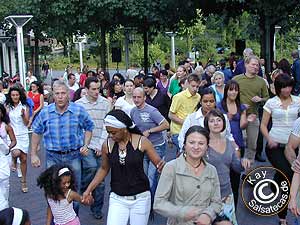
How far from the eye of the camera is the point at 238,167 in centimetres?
617

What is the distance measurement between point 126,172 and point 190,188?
117 centimetres

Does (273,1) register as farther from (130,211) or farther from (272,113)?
(130,211)

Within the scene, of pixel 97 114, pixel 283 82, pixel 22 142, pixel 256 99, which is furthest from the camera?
pixel 22 142

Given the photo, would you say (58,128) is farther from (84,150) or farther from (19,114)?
(19,114)

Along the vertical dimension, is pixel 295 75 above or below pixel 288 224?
above

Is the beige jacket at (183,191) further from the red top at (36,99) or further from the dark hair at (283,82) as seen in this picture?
the red top at (36,99)

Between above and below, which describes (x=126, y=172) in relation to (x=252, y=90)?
below

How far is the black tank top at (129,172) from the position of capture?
570 cm

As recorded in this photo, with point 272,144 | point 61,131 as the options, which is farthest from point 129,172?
point 272,144

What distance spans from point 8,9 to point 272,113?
970 inches

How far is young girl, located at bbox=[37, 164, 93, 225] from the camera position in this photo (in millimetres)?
6457

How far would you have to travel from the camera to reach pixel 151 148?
5805 millimetres

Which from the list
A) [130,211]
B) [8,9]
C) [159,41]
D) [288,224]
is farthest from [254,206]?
[159,41]
